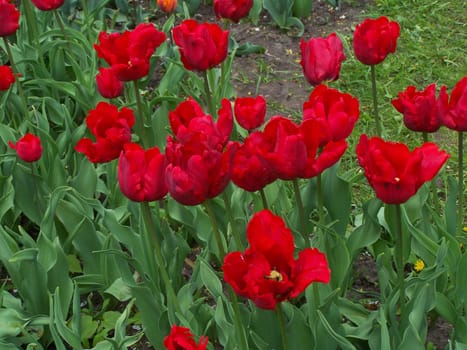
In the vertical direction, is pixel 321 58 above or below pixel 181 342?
above

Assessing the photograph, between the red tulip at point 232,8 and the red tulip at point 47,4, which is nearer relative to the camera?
the red tulip at point 232,8

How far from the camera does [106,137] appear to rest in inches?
78.3

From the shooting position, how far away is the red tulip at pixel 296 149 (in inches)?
59.4

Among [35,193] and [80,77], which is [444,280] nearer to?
[35,193]

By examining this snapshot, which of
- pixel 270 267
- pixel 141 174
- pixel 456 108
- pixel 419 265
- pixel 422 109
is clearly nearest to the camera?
pixel 270 267

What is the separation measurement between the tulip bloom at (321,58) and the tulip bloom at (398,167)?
641 mm

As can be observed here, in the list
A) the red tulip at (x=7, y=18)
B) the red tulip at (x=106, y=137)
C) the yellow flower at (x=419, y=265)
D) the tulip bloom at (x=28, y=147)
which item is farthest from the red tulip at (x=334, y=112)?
the red tulip at (x=7, y=18)

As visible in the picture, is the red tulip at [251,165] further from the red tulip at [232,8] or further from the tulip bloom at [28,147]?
the red tulip at [232,8]

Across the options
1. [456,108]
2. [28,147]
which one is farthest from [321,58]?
[28,147]

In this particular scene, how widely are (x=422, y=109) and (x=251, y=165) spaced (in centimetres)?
58

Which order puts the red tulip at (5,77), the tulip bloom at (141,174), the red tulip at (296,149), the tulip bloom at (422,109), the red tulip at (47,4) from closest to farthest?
the red tulip at (296,149)
the tulip bloom at (141,174)
the tulip bloom at (422,109)
the red tulip at (5,77)
the red tulip at (47,4)

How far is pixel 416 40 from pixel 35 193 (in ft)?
7.34

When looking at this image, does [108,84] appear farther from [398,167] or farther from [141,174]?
[398,167]

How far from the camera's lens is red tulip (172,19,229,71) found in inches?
88.4
